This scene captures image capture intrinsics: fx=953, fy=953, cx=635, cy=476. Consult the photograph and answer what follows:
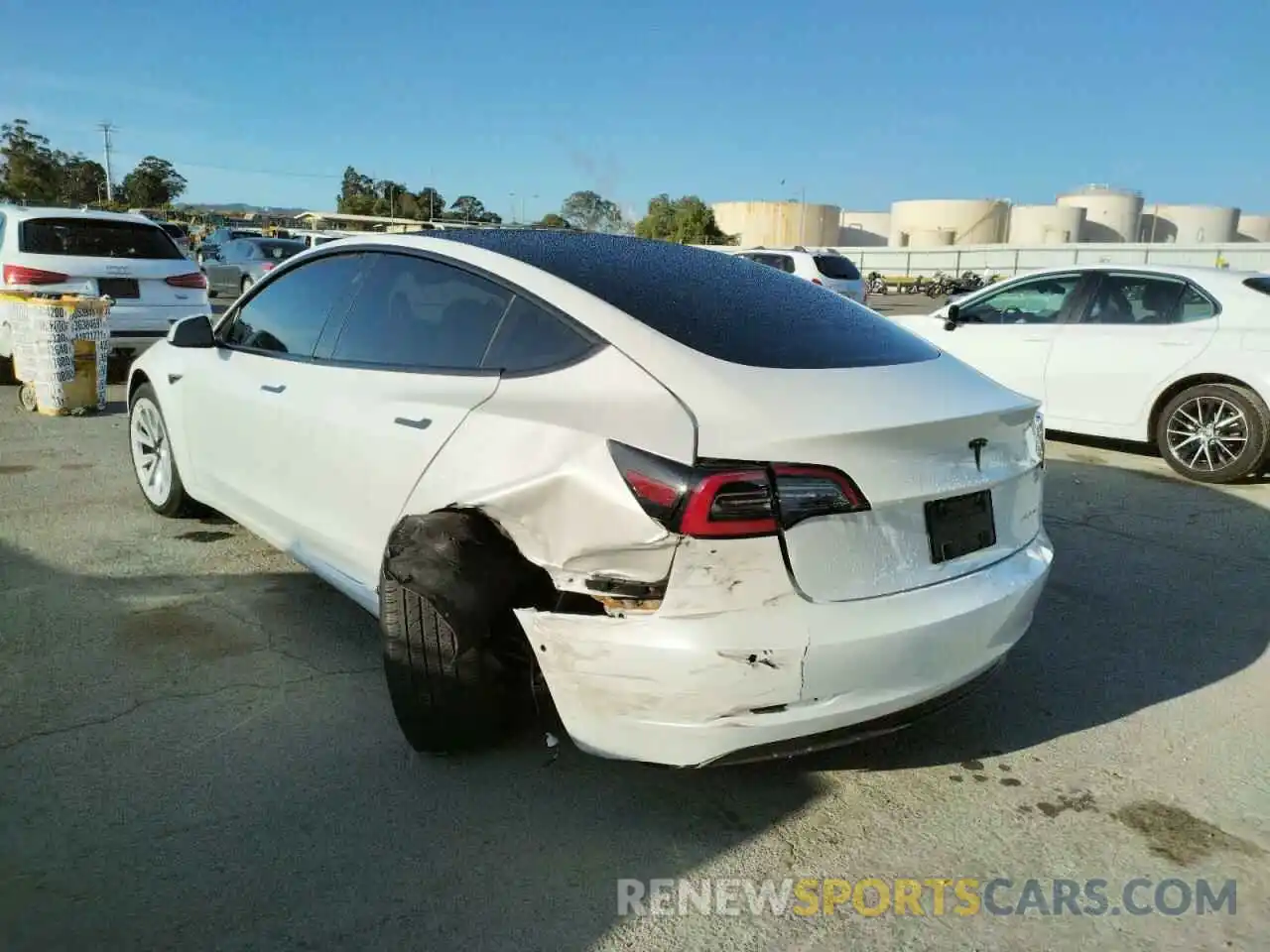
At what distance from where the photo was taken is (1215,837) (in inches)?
104

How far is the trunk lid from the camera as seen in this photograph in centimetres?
236

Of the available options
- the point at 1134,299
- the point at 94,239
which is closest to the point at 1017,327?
the point at 1134,299

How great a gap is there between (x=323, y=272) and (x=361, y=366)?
772mm

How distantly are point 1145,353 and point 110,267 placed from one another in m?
8.96

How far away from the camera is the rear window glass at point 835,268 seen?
1697 cm

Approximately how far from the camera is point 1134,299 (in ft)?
24.6

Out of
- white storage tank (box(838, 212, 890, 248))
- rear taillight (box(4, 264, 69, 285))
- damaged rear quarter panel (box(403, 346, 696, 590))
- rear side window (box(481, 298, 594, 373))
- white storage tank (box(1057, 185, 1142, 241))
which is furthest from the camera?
white storage tank (box(838, 212, 890, 248))

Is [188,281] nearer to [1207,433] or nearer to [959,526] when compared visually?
[959,526]

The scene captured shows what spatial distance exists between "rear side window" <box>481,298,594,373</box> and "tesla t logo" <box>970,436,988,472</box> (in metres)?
1.12

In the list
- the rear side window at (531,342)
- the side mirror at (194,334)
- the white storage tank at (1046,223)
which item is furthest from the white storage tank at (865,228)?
the rear side window at (531,342)

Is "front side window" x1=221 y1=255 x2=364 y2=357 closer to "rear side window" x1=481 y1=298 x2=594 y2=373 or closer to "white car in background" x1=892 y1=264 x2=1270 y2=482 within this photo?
"rear side window" x1=481 y1=298 x2=594 y2=373

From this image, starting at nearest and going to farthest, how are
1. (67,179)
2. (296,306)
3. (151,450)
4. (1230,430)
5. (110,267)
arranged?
(296,306)
(151,450)
(1230,430)
(110,267)
(67,179)

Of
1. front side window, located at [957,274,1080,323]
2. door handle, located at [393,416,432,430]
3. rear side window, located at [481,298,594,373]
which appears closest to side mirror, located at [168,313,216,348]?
door handle, located at [393,416,432,430]

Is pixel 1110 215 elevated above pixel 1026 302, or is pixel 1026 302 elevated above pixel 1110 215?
pixel 1110 215
